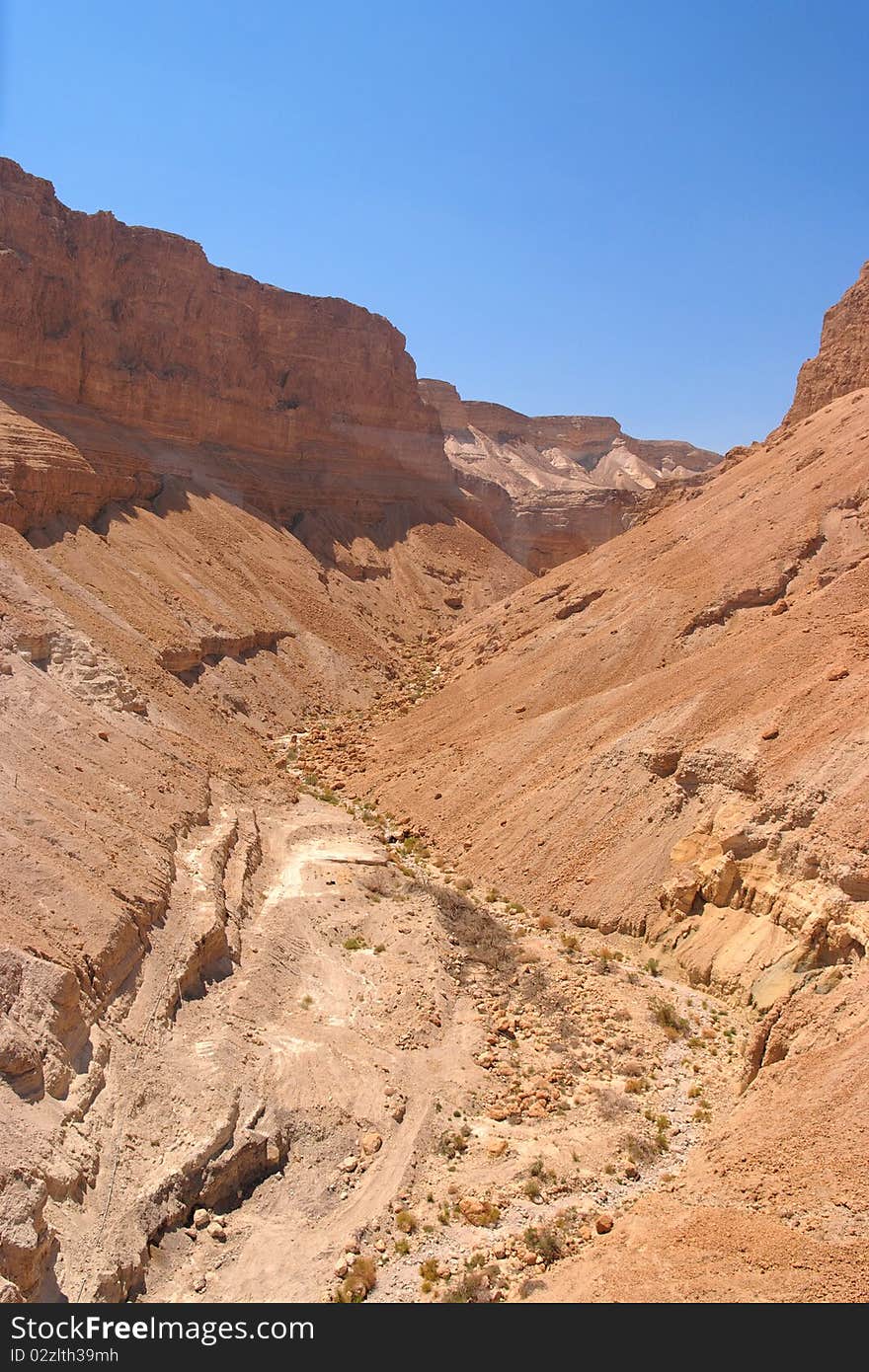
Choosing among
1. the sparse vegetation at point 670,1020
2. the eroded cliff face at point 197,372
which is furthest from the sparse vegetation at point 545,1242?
the eroded cliff face at point 197,372

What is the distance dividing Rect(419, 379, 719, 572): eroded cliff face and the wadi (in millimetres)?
16276

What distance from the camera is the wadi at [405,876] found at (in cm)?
992

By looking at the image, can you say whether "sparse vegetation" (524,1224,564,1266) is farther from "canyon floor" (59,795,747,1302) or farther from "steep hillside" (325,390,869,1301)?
"steep hillside" (325,390,869,1301)

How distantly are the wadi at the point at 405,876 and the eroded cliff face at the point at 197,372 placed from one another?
204 millimetres

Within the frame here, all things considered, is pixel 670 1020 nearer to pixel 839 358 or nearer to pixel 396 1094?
pixel 396 1094

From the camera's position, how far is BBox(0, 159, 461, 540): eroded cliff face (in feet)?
111

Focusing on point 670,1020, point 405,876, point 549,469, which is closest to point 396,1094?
point 670,1020

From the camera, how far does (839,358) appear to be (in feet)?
100

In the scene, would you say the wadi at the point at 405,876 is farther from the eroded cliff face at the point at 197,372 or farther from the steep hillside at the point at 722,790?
the eroded cliff face at the point at 197,372

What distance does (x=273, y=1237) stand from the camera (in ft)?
34.0
